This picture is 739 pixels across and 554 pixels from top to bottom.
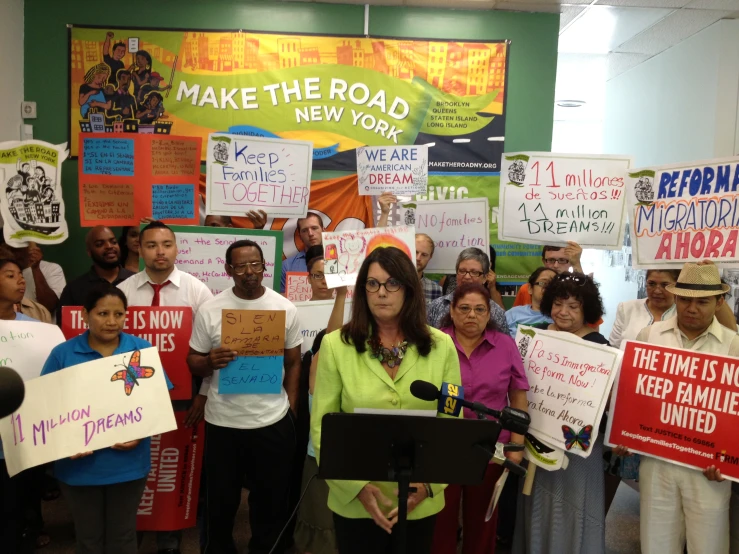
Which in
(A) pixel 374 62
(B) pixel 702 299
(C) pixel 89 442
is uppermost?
(A) pixel 374 62

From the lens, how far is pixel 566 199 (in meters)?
4.24

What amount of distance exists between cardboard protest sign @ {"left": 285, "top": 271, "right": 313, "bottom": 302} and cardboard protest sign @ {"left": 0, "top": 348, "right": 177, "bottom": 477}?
1646mm

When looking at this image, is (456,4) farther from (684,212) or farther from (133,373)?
(133,373)

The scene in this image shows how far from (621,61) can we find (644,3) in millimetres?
2351

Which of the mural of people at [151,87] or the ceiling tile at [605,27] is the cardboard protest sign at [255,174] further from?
the ceiling tile at [605,27]

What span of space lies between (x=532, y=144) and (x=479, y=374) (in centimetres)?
378

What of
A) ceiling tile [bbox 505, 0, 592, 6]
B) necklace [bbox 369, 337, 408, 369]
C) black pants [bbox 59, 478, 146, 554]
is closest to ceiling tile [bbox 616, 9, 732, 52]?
ceiling tile [bbox 505, 0, 592, 6]

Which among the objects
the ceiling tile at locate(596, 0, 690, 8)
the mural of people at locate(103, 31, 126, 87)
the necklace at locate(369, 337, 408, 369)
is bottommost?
the necklace at locate(369, 337, 408, 369)

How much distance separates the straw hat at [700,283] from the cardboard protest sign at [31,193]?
3.80m

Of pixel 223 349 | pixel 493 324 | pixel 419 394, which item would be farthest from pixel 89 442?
pixel 493 324

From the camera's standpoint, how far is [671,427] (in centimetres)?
296

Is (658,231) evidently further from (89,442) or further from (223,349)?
(89,442)

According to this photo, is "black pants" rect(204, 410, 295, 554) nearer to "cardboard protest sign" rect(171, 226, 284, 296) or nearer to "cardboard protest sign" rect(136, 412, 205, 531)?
"cardboard protest sign" rect(136, 412, 205, 531)

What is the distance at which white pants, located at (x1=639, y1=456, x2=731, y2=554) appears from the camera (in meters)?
2.88
